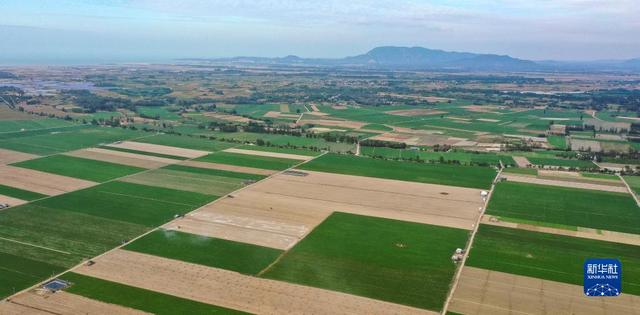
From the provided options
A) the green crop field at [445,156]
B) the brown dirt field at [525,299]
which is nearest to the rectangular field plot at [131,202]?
the brown dirt field at [525,299]

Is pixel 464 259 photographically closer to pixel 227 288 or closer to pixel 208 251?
pixel 227 288

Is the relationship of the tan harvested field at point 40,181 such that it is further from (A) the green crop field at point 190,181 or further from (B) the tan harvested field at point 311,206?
(B) the tan harvested field at point 311,206

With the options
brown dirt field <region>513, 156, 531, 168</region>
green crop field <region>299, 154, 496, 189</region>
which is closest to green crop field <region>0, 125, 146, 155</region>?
green crop field <region>299, 154, 496, 189</region>

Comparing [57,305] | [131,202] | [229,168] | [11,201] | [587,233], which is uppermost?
[229,168]

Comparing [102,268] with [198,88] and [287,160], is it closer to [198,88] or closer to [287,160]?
[287,160]

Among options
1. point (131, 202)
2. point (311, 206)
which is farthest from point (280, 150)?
point (131, 202)

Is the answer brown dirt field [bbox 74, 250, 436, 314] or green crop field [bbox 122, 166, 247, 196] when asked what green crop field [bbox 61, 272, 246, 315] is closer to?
brown dirt field [bbox 74, 250, 436, 314]
